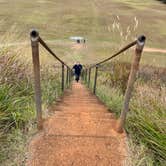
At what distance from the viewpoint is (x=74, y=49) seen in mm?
36625

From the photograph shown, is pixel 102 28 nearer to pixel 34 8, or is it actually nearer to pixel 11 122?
pixel 34 8

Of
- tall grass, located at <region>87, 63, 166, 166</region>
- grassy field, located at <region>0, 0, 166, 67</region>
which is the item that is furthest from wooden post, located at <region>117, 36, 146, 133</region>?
grassy field, located at <region>0, 0, 166, 67</region>

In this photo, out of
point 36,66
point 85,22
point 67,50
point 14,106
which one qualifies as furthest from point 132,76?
point 85,22

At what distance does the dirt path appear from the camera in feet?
13.4

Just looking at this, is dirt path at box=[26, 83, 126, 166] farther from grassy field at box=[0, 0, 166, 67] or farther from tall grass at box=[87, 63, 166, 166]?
grassy field at box=[0, 0, 166, 67]

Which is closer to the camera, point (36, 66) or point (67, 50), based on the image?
point (36, 66)

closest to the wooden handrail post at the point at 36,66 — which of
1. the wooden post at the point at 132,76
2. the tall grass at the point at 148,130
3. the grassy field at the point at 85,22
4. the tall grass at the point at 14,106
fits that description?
the tall grass at the point at 14,106

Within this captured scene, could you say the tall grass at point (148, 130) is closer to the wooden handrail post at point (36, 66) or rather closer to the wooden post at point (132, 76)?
the wooden post at point (132, 76)

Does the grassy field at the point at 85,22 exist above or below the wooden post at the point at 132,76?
below

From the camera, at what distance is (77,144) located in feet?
14.6

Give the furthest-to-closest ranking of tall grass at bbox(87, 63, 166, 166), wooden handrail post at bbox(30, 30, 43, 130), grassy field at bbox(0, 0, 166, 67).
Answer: grassy field at bbox(0, 0, 166, 67)
wooden handrail post at bbox(30, 30, 43, 130)
tall grass at bbox(87, 63, 166, 166)

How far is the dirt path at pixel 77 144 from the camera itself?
4082 mm

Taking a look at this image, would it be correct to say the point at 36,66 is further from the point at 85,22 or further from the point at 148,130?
the point at 85,22

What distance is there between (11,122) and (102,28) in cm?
4300
